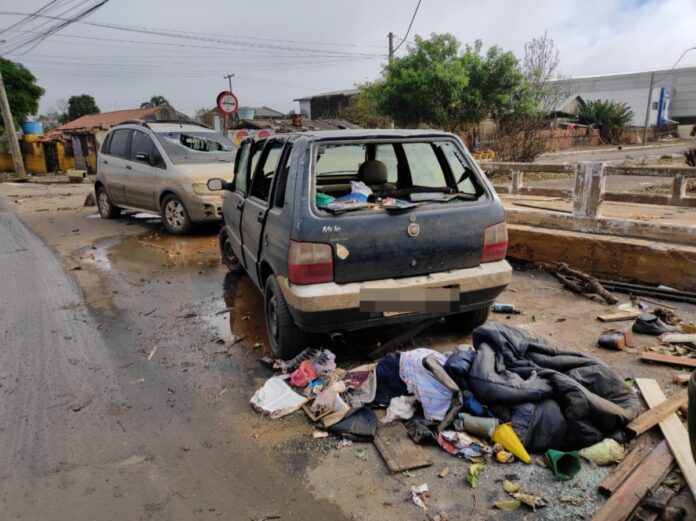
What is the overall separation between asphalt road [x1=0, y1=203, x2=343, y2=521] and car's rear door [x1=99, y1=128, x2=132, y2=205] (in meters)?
5.53

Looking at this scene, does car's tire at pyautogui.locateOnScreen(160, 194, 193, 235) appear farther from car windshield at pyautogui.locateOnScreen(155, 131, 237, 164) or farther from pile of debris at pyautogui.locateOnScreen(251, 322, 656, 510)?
pile of debris at pyautogui.locateOnScreen(251, 322, 656, 510)

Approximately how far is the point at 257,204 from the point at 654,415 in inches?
131

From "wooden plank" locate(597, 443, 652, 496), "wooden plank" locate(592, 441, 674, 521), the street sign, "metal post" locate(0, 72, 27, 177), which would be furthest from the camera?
"metal post" locate(0, 72, 27, 177)

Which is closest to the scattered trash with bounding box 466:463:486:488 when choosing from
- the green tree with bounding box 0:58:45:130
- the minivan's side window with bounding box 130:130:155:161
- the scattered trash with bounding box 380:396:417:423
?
the scattered trash with bounding box 380:396:417:423

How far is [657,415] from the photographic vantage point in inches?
112

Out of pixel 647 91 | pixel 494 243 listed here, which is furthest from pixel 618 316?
pixel 647 91

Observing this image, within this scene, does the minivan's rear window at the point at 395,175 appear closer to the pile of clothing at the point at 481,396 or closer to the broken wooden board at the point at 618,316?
the pile of clothing at the point at 481,396

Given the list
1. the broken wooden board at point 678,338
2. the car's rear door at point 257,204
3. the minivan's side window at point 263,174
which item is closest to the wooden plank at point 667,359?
the broken wooden board at point 678,338

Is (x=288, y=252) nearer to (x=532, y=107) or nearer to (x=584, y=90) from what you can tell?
(x=532, y=107)

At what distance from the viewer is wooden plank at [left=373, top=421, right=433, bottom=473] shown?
2625 millimetres

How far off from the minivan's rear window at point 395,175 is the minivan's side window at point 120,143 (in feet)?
19.6

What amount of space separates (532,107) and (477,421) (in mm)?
17680

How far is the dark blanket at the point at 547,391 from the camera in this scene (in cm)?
266

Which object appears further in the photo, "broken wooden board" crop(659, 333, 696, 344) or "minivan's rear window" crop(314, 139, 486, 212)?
"broken wooden board" crop(659, 333, 696, 344)
